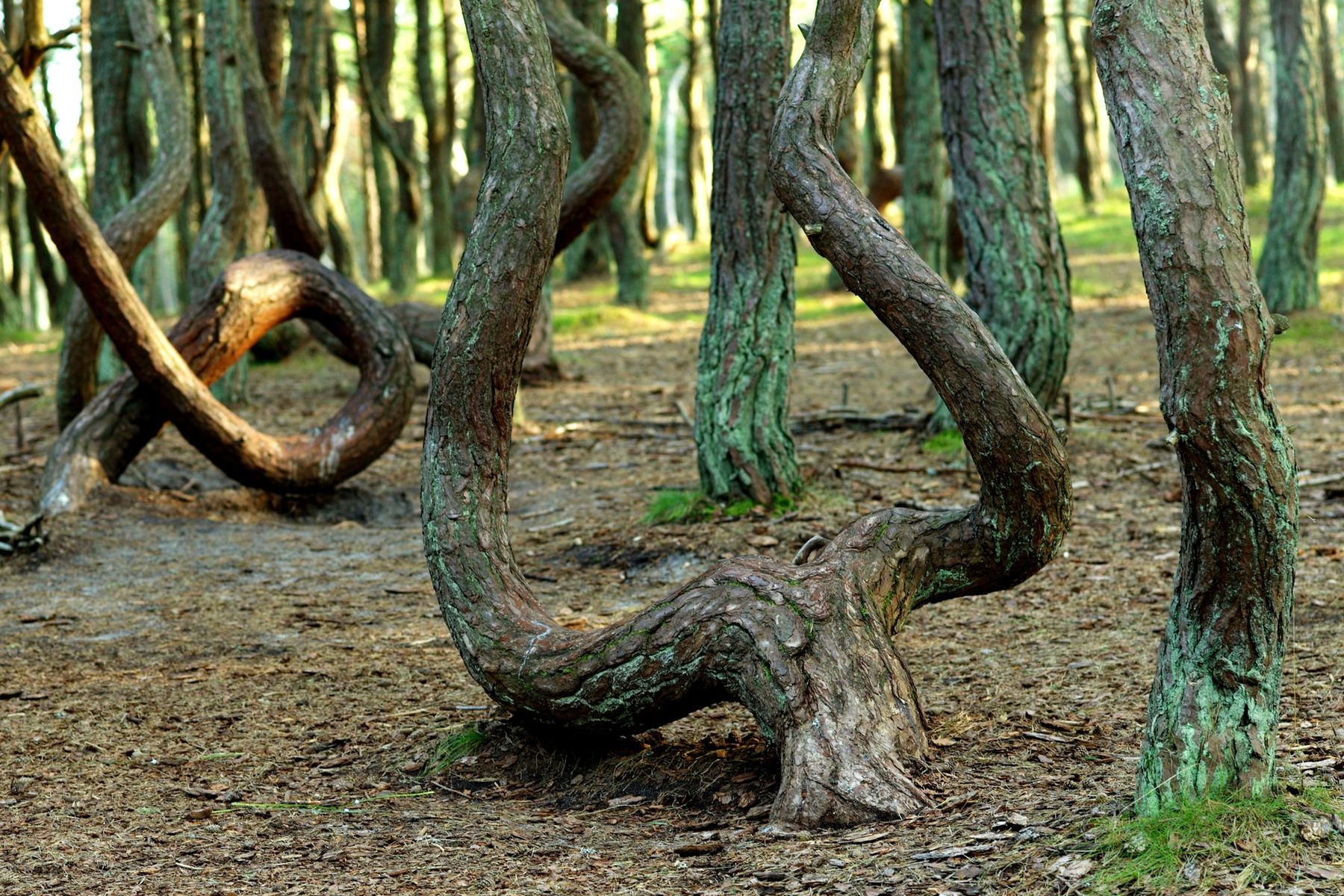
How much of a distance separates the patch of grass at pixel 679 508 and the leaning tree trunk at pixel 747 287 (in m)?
0.11

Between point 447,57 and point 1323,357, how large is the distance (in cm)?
1503

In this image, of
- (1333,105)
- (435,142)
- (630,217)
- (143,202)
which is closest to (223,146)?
(143,202)

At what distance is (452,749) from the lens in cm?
452

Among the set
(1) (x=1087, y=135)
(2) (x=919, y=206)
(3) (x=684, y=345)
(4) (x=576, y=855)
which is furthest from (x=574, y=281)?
(4) (x=576, y=855)

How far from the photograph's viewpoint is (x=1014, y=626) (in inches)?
232

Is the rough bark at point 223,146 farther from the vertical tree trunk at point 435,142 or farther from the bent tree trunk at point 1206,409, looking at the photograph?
the vertical tree trunk at point 435,142

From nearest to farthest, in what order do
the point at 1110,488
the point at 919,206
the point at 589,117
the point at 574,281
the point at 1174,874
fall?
the point at 1174,874 < the point at 1110,488 < the point at 919,206 < the point at 589,117 < the point at 574,281

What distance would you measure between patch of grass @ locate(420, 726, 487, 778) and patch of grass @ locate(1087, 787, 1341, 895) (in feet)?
7.10

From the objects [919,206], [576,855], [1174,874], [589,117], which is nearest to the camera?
[1174,874]

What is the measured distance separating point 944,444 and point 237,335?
4.72 metres

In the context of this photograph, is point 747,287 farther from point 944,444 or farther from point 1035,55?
point 1035,55

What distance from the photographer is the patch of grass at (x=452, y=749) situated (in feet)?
14.5

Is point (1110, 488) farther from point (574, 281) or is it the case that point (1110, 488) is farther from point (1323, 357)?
point (574, 281)

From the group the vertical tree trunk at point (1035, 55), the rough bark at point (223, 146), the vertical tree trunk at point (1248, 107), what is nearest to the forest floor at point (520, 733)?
the rough bark at point (223, 146)
